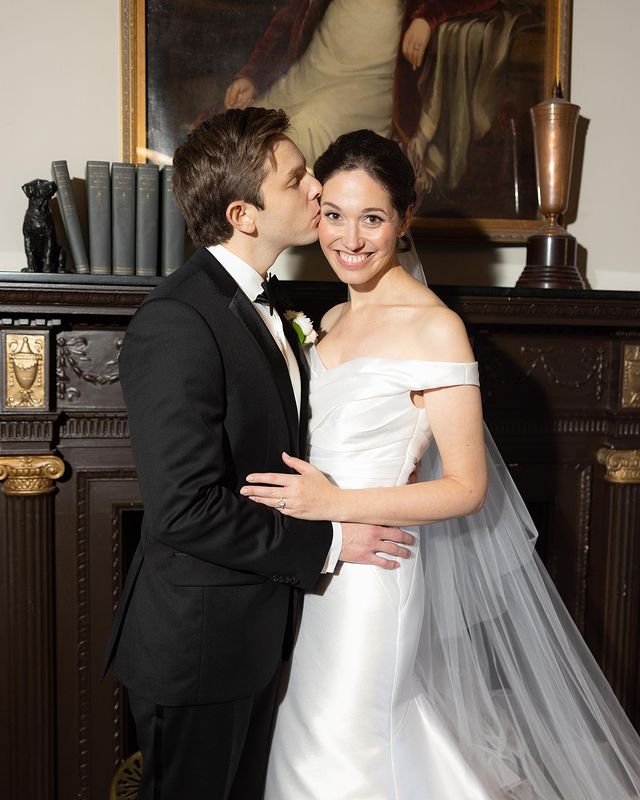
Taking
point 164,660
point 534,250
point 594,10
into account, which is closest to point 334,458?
point 164,660

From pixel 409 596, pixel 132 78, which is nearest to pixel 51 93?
pixel 132 78

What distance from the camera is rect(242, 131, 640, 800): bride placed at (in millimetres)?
2045

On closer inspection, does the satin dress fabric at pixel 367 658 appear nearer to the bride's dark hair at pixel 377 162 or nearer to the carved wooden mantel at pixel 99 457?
the bride's dark hair at pixel 377 162

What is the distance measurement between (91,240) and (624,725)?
2304mm

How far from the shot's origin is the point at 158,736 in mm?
1927

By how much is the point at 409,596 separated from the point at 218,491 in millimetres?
631

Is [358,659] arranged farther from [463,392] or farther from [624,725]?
[624,725]

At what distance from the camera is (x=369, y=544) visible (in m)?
2.04

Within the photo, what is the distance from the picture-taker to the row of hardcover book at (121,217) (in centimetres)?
271

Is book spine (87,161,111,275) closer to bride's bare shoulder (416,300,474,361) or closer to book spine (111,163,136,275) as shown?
book spine (111,163,136,275)

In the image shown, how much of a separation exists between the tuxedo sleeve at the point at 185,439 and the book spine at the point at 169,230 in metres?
1.01

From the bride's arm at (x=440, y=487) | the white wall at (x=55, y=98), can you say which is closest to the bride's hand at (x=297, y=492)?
the bride's arm at (x=440, y=487)

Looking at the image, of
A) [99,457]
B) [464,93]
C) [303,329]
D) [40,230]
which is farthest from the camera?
[464,93]

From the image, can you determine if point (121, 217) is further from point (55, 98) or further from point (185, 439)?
point (185, 439)
